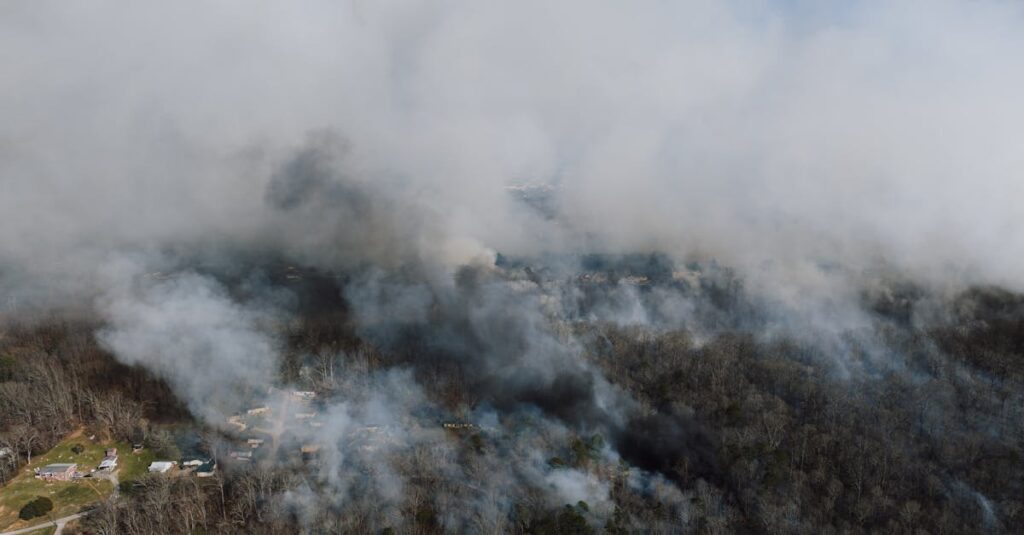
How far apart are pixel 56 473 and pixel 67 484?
1780mm

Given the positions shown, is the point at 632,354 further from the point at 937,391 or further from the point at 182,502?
the point at 182,502

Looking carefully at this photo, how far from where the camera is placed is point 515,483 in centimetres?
3944

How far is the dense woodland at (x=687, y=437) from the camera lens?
3675 centimetres

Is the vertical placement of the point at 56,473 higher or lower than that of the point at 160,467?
lower

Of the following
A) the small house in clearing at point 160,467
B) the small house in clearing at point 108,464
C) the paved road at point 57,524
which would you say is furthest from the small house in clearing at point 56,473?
the small house in clearing at point 160,467

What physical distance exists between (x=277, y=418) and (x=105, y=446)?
42.2ft

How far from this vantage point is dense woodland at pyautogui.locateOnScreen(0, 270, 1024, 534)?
3675 centimetres

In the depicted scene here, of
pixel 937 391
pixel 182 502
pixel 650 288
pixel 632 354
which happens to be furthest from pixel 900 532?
pixel 650 288

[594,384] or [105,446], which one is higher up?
[594,384]

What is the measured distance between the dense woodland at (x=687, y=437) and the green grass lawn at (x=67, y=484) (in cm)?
120

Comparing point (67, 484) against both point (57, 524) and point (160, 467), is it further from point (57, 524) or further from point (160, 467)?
point (160, 467)

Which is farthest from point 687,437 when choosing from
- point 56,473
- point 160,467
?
point 56,473

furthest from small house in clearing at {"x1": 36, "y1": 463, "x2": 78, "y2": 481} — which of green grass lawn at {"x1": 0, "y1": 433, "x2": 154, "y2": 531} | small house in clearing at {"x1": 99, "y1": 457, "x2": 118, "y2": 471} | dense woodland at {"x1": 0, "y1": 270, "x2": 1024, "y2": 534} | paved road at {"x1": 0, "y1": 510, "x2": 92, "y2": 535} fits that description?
paved road at {"x1": 0, "y1": 510, "x2": 92, "y2": 535}

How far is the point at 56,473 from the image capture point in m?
43.8
